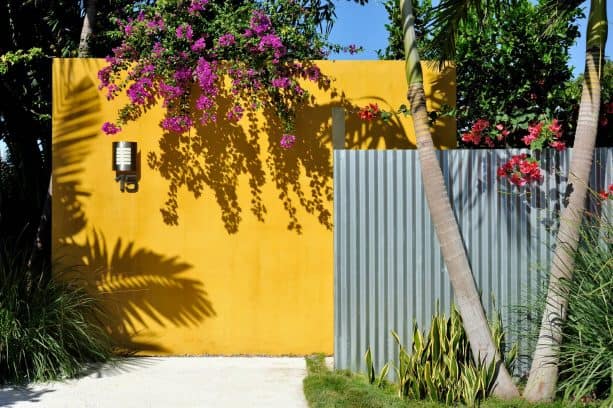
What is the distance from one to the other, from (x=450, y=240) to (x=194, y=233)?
9.24 ft

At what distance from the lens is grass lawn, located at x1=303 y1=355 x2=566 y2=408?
15.8 feet

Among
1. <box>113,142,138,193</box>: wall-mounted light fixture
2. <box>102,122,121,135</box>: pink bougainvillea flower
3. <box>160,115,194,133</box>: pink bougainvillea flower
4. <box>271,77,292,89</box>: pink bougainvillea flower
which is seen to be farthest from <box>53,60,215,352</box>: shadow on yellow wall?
<box>271,77,292,89</box>: pink bougainvillea flower

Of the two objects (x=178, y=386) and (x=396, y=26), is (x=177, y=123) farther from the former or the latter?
(x=396, y=26)

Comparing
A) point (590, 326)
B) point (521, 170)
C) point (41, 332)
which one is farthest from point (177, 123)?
point (590, 326)

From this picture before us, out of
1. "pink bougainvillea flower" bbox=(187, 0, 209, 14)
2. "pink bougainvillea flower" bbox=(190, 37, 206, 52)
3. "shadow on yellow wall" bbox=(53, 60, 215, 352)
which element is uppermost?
"pink bougainvillea flower" bbox=(187, 0, 209, 14)

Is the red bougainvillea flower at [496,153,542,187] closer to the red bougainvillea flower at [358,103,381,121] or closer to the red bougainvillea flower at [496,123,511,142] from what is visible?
the red bougainvillea flower at [496,123,511,142]

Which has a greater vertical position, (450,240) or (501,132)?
(501,132)

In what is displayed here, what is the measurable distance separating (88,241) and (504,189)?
4163 millimetres

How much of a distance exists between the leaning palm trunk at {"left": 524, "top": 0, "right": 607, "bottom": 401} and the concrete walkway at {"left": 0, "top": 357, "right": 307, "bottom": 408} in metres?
1.84

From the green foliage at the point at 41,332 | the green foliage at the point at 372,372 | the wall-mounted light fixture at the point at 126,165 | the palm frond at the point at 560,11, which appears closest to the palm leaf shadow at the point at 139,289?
the green foliage at the point at 41,332

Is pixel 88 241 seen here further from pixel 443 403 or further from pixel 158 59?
pixel 443 403

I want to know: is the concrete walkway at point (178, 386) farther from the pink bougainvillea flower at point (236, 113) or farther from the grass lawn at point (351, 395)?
the pink bougainvillea flower at point (236, 113)

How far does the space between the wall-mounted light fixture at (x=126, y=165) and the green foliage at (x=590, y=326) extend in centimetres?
425

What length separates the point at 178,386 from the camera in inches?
218
